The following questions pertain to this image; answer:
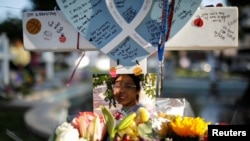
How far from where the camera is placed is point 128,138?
40.2 inches

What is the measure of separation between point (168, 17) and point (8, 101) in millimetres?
6825

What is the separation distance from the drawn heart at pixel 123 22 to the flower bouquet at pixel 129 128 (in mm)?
196

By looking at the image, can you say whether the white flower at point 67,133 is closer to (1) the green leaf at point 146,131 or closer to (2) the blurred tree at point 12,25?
(1) the green leaf at point 146,131

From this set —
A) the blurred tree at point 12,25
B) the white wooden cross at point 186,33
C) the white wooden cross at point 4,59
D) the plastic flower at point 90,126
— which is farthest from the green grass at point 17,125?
the white wooden cross at point 4,59

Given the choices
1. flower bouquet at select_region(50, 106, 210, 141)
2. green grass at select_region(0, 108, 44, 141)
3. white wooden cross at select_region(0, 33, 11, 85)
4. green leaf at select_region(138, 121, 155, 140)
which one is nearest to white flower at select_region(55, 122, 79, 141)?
flower bouquet at select_region(50, 106, 210, 141)

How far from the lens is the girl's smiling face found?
1140mm

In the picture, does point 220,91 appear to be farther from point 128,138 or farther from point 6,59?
point 128,138

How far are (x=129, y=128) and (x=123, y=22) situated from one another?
313mm

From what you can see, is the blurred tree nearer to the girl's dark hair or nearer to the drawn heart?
the drawn heart

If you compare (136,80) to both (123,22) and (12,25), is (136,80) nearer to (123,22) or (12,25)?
(123,22)

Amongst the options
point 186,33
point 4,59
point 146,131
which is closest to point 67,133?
point 146,131

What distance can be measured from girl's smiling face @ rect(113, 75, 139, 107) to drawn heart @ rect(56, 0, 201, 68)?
6 centimetres

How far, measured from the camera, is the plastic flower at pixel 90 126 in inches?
40.3

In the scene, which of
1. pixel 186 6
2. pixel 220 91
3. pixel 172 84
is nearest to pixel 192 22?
pixel 186 6
